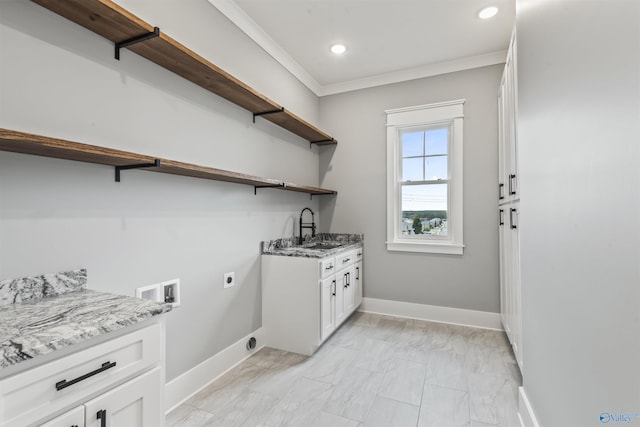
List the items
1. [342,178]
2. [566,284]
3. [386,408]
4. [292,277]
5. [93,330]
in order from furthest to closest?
[342,178], [292,277], [386,408], [566,284], [93,330]

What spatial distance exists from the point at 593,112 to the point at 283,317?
2483 millimetres

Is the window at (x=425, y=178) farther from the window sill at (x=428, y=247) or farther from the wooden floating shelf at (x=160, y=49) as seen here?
the wooden floating shelf at (x=160, y=49)

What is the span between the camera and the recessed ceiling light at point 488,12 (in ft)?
8.16

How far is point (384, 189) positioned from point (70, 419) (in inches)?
129

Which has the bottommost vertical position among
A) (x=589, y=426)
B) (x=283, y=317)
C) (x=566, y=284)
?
(x=283, y=317)

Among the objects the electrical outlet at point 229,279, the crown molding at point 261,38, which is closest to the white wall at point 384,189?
the crown molding at point 261,38

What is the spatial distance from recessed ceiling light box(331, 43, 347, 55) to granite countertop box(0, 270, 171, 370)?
9.11 feet

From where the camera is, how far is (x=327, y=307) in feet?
9.04

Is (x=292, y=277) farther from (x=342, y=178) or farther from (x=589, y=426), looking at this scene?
(x=589, y=426)

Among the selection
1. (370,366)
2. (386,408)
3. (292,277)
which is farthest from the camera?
(292,277)

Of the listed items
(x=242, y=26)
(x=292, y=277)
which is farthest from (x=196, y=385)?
(x=242, y=26)

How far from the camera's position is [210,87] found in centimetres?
216

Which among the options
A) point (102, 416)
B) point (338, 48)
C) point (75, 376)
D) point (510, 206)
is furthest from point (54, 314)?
point (338, 48)

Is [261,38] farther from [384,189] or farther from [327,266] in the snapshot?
[327,266]
